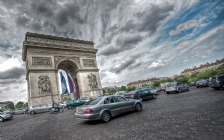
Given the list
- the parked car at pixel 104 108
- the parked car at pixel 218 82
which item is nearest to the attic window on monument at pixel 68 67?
the parked car at pixel 104 108

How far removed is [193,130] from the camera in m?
4.31

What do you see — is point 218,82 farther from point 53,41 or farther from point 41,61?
point 53,41

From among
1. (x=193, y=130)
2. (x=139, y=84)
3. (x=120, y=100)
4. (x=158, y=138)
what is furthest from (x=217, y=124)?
(x=139, y=84)

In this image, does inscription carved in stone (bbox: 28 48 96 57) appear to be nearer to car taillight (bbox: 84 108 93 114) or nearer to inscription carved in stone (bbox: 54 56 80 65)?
inscription carved in stone (bbox: 54 56 80 65)

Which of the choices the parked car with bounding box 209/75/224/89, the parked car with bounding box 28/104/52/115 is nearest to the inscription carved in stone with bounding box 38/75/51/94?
the parked car with bounding box 28/104/52/115

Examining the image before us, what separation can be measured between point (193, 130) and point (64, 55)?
30.7 metres

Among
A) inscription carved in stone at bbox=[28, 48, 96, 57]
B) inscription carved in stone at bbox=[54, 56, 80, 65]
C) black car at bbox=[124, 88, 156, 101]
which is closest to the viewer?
black car at bbox=[124, 88, 156, 101]

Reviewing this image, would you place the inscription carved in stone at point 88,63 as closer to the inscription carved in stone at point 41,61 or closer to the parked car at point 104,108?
the inscription carved in stone at point 41,61

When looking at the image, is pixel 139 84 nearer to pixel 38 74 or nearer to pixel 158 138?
pixel 38 74

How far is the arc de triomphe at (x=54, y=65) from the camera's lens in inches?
1017

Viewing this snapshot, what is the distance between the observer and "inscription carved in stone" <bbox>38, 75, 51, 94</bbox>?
25.8 meters

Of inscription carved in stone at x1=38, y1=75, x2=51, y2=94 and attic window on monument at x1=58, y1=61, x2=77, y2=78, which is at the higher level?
attic window on monument at x1=58, y1=61, x2=77, y2=78

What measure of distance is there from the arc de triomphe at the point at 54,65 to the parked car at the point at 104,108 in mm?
21298

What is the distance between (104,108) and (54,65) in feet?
82.1
